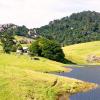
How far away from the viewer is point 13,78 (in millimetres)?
58281

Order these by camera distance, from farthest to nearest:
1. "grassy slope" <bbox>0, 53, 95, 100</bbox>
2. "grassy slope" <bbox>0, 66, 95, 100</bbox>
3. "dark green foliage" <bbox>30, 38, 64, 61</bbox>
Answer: "dark green foliage" <bbox>30, 38, 64, 61</bbox> → "grassy slope" <bbox>0, 53, 95, 100</bbox> → "grassy slope" <bbox>0, 66, 95, 100</bbox>

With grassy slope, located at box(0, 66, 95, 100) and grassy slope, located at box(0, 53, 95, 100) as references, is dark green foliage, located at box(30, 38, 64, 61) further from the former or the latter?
grassy slope, located at box(0, 66, 95, 100)

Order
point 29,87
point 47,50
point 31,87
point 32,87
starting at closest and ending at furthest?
point 29,87 → point 31,87 → point 32,87 → point 47,50

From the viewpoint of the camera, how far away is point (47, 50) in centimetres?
17150

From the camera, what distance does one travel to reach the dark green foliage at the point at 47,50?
170 m

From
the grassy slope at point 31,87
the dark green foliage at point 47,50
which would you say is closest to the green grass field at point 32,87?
the grassy slope at point 31,87

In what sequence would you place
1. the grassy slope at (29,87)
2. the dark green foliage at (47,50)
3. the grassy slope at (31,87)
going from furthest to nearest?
the dark green foliage at (47,50)
the grassy slope at (31,87)
the grassy slope at (29,87)

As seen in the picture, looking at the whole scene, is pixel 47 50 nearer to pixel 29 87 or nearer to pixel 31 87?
pixel 31 87

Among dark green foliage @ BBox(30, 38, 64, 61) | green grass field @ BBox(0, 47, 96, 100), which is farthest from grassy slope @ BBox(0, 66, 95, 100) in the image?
dark green foliage @ BBox(30, 38, 64, 61)

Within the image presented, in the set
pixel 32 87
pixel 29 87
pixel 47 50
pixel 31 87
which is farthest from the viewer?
pixel 47 50

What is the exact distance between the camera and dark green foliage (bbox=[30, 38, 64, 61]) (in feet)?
559

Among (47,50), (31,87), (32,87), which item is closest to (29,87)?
(31,87)

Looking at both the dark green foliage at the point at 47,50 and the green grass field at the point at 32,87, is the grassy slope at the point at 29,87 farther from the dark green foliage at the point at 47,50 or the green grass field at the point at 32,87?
the dark green foliage at the point at 47,50

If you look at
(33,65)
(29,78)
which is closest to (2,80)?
(29,78)
